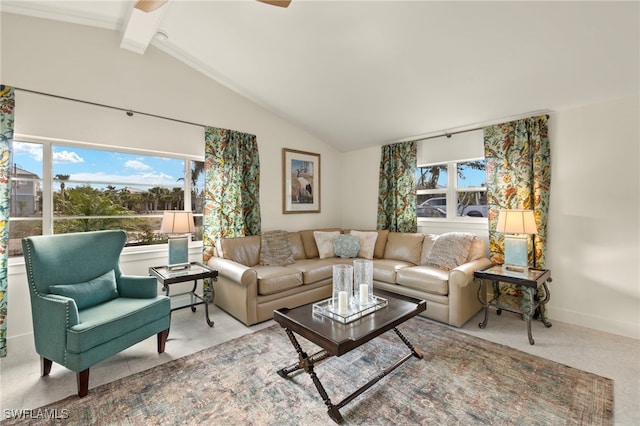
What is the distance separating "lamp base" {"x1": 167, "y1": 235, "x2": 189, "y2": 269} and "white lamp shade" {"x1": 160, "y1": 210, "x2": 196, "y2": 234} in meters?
0.21

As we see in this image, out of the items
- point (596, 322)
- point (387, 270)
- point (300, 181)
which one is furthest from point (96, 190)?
point (596, 322)

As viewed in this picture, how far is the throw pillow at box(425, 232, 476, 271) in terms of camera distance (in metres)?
3.32

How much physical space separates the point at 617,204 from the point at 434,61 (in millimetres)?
2276

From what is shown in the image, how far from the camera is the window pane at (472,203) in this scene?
3.72 meters

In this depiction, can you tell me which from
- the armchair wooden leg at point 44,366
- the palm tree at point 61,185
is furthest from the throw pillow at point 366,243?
the palm tree at point 61,185

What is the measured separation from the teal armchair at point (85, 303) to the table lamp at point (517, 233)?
132 inches

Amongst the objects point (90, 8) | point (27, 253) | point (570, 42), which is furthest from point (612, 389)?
point (90, 8)

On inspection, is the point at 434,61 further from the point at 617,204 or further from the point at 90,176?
the point at 90,176

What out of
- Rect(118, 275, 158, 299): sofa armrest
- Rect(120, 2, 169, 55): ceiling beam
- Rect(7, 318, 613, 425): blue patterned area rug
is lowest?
Rect(7, 318, 613, 425): blue patterned area rug

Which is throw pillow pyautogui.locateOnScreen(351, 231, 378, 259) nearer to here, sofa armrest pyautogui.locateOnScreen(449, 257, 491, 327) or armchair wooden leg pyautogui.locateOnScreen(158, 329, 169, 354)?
sofa armrest pyautogui.locateOnScreen(449, 257, 491, 327)

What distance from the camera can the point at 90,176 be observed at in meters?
3.04

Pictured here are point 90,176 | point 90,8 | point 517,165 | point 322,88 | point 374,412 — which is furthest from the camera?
point 322,88

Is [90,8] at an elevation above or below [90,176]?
above

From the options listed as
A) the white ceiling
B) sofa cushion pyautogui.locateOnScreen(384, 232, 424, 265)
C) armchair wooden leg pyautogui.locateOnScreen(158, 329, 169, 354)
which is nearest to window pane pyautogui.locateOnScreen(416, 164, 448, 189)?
the white ceiling
